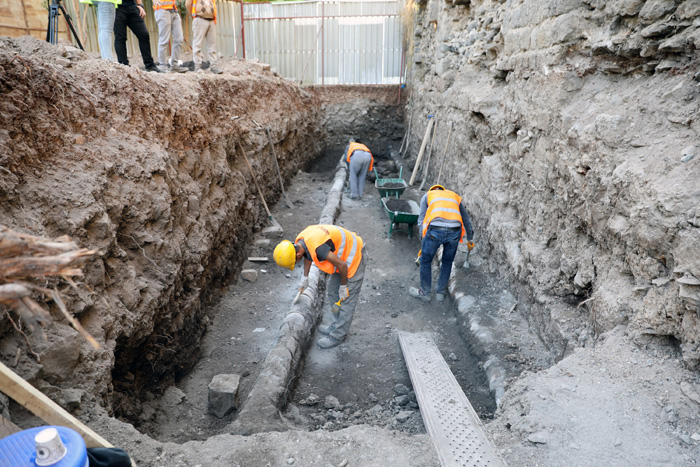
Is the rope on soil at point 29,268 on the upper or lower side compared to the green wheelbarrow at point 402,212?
upper

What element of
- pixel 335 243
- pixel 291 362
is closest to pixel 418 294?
pixel 335 243

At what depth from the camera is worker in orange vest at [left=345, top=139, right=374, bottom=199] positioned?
912 cm

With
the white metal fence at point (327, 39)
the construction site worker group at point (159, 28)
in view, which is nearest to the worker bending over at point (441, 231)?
the construction site worker group at point (159, 28)

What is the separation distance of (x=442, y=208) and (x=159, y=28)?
5995 millimetres

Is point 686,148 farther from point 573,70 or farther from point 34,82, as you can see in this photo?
point 34,82

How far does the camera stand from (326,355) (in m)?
4.63

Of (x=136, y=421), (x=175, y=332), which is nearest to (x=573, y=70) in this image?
(x=175, y=332)

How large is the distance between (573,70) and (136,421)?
5.02 m

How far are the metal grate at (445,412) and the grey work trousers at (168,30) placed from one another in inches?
261

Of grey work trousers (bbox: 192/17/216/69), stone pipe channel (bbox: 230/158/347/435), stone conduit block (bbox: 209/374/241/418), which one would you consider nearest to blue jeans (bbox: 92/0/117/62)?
grey work trousers (bbox: 192/17/216/69)

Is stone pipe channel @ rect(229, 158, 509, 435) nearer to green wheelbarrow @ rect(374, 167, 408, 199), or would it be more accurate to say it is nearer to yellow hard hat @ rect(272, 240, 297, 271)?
yellow hard hat @ rect(272, 240, 297, 271)

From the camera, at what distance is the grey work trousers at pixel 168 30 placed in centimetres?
709

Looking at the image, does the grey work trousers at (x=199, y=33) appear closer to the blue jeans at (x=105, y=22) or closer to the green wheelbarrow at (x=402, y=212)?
the blue jeans at (x=105, y=22)

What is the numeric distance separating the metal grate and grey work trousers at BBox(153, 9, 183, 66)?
6.62 meters
